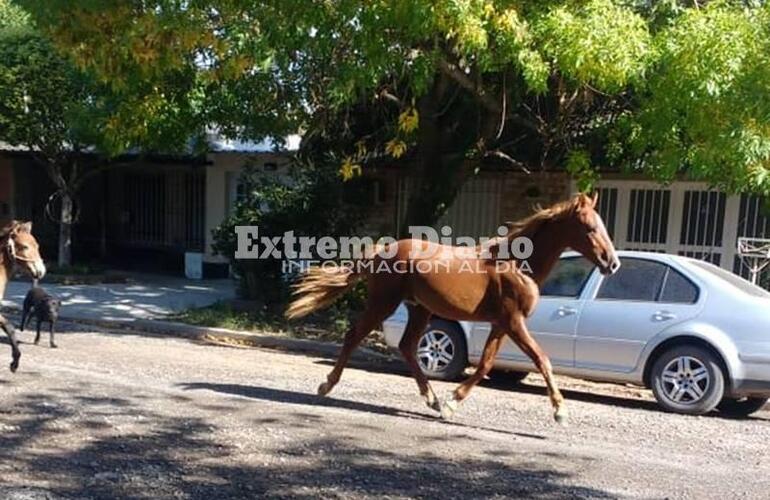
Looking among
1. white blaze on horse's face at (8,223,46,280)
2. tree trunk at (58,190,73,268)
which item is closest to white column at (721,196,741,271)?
white blaze on horse's face at (8,223,46,280)

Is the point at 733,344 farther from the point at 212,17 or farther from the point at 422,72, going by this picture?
the point at 212,17

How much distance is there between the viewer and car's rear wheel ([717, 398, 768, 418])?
8.21 metres

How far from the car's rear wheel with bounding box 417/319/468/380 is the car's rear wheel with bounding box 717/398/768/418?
269cm

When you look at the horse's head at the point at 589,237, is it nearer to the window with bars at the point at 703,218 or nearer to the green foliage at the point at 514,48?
the green foliage at the point at 514,48

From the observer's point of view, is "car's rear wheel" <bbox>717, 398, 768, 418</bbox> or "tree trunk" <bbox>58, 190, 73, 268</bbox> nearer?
"car's rear wheel" <bbox>717, 398, 768, 418</bbox>

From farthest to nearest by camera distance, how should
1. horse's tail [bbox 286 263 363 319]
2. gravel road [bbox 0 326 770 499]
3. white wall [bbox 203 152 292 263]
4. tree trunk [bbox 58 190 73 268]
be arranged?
white wall [bbox 203 152 292 263]
tree trunk [bbox 58 190 73 268]
horse's tail [bbox 286 263 363 319]
gravel road [bbox 0 326 770 499]

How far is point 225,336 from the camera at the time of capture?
38.2 feet

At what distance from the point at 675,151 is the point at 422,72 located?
10.1ft

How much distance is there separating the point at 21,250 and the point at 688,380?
643 centimetres

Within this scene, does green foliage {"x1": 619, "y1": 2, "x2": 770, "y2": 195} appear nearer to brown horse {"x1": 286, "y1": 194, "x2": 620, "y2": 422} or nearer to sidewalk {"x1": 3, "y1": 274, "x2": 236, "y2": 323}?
brown horse {"x1": 286, "y1": 194, "x2": 620, "y2": 422}

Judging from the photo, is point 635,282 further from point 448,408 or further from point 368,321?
point 368,321

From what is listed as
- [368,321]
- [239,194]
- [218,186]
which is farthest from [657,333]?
[218,186]

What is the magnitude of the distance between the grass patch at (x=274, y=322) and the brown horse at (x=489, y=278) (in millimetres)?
3899

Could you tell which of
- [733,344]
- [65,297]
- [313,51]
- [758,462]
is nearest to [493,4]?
[313,51]
